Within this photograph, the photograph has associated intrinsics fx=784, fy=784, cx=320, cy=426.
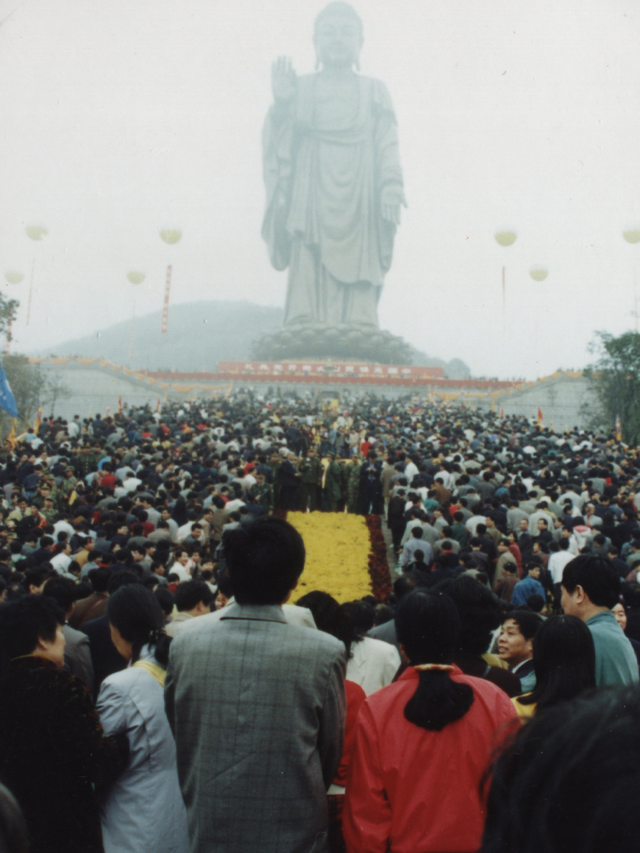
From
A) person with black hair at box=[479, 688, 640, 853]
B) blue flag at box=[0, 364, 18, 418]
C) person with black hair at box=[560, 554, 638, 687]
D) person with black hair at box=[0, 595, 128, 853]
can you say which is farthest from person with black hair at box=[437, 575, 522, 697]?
blue flag at box=[0, 364, 18, 418]

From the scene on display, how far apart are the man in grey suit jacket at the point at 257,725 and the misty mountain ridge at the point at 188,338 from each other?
224 feet

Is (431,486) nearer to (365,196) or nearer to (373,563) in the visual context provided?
(373,563)

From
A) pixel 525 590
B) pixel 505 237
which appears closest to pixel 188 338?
pixel 505 237

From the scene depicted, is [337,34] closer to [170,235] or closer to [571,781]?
[170,235]

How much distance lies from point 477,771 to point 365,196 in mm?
30368

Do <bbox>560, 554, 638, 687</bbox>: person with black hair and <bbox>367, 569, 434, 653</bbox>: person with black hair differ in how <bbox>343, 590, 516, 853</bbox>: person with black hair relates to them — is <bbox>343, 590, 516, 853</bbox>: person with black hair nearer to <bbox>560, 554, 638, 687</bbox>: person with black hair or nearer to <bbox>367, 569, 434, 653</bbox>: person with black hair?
<bbox>560, 554, 638, 687</bbox>: person with black hair

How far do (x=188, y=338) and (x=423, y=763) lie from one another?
279 feet

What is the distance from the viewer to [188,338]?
8488 centimetres

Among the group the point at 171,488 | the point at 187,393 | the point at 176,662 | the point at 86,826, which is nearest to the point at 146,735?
the point at 86,826

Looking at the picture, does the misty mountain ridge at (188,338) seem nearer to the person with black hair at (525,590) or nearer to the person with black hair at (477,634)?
the person with black hair at (525,590)

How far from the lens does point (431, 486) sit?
9.36 meters

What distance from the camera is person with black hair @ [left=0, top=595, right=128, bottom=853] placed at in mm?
1982

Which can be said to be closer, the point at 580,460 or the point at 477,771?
the point at 477,771

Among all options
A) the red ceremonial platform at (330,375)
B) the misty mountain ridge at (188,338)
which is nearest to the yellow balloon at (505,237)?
the red ceremonial platform at (330,375)
